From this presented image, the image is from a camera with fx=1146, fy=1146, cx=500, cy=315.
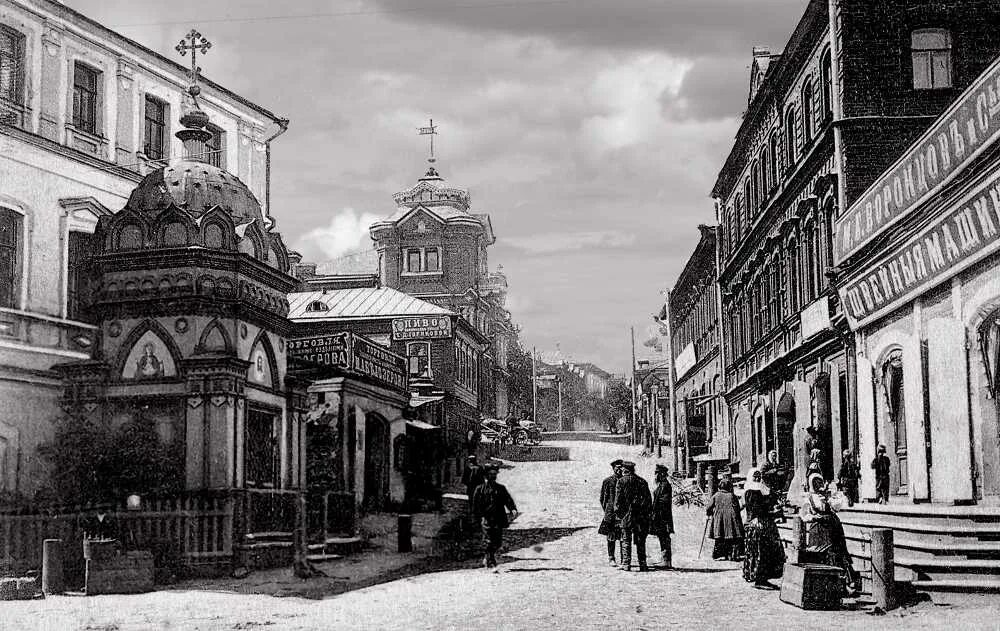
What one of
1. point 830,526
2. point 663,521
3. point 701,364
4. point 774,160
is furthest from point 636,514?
point 701,364

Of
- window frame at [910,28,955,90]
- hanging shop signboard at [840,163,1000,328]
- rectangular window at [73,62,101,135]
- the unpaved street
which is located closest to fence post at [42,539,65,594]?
the unpaved street

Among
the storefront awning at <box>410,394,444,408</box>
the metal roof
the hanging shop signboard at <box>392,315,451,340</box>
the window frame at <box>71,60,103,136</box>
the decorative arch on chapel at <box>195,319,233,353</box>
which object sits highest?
the window frame at <box>71,60,103,136</box>

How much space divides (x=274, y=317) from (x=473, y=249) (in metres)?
35.5

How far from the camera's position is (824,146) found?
22062 millimetres

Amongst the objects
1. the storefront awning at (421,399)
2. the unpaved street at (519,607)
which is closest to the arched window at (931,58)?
the unpaved street at (519,607)

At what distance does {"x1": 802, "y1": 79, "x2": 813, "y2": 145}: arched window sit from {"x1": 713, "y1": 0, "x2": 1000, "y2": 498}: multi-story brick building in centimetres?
3

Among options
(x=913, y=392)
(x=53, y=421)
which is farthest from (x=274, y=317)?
(x=913, y=392)

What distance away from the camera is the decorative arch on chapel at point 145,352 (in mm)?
16469

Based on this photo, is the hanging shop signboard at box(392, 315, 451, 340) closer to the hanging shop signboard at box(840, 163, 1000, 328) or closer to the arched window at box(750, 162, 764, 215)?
the arched window at box(750, 162, 764, 215)

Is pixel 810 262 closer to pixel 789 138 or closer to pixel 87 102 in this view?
pixel 789 138

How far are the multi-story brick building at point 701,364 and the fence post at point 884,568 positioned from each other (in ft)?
83.0

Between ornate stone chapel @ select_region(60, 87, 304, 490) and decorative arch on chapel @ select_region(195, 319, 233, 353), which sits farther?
decorative arch on chapel @ select_region(195, 319, 233, 353)

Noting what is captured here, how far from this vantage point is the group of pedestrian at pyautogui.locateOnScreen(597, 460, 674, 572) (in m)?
16.2

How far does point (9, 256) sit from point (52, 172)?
5.77ft
